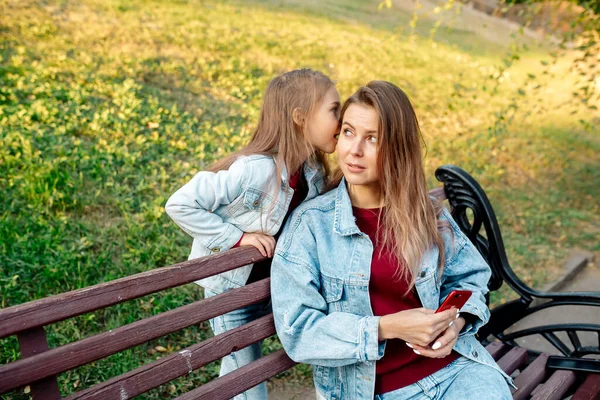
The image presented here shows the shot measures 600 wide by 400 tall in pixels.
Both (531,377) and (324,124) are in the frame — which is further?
(531,377)

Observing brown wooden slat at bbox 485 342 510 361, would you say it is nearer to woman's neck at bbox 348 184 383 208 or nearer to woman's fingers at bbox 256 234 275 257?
woman's neck at bbox 348 184 383 208

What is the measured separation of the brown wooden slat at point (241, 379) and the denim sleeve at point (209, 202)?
488mm

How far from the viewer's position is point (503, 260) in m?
3.12

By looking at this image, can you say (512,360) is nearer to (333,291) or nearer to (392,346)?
(392,346)

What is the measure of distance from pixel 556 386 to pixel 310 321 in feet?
4.25

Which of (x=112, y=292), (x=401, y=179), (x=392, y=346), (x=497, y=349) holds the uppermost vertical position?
(x=401, y=179)

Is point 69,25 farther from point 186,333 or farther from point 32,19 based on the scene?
point 186,333

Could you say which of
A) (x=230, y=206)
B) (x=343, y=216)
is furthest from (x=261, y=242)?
(x=343, y=216)

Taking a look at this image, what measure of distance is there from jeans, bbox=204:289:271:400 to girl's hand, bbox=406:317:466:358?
2.41 ft

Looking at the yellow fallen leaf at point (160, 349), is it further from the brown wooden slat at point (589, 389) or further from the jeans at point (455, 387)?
the brown wooden slat at point (589, 389)

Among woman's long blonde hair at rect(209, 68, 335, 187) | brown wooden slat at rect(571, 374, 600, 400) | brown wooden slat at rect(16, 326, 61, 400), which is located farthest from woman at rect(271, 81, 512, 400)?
brown wooden slat at rect(16, 326, 61, 400)

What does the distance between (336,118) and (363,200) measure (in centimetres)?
43

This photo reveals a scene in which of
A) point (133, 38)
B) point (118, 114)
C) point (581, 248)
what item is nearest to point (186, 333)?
point (118, 114)

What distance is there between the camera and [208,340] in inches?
85.1
